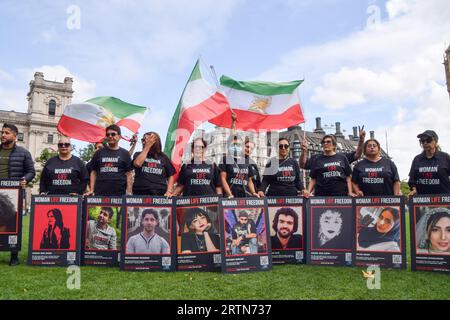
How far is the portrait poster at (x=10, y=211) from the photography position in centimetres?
736

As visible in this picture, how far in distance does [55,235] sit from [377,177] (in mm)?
6162

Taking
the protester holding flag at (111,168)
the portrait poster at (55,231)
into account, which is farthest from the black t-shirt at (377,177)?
the portrait poster at (55,231)

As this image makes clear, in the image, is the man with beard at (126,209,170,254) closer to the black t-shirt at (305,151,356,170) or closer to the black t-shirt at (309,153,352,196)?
the black t-shirt at (309,153,352,196)

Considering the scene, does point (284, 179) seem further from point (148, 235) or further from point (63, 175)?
point (63, 175)

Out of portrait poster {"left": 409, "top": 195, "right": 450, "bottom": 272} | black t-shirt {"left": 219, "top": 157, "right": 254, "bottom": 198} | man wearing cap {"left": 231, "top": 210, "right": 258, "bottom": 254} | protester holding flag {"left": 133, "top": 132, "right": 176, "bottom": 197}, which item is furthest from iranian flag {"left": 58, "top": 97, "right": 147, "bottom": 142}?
portrait poster {"left": 409, "top": 195, "right": 450, "bottom": 272}

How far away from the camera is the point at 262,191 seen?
8383 mm

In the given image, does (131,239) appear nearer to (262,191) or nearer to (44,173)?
(44,173)

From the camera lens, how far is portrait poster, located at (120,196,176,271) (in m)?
6.67

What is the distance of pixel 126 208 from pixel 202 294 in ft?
7.75

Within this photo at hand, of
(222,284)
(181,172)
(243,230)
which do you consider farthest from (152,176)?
(222,284)

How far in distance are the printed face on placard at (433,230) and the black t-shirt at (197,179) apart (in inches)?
152
